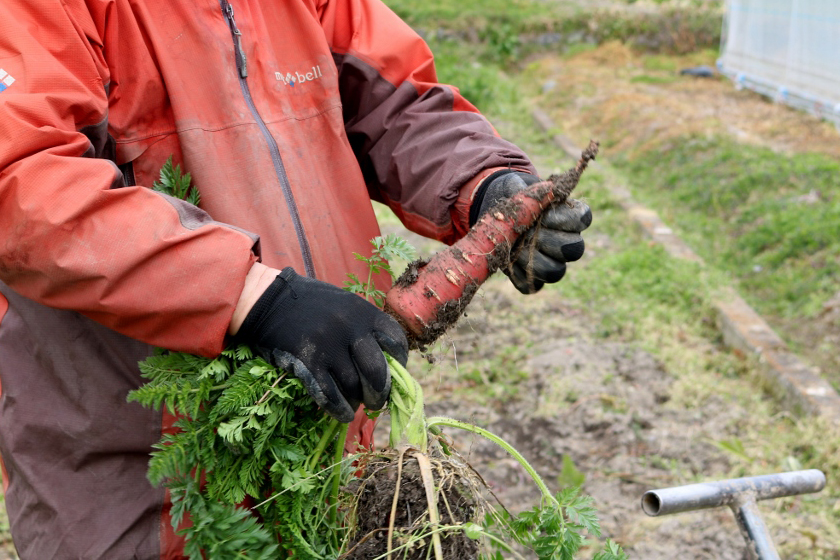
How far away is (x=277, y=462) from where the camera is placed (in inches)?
62.1

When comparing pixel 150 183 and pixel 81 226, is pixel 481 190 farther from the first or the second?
pixel 81 226

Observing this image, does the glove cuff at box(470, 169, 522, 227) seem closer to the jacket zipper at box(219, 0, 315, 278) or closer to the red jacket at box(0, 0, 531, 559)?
the red jacket at box(0, 0, 531, 559)

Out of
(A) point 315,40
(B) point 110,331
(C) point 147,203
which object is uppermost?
(A) point 315,40

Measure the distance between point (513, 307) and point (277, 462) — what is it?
365 cm

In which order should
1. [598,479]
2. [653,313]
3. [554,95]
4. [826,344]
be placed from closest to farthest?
[598,479] → [826,344] → [653,313] → [554,95]

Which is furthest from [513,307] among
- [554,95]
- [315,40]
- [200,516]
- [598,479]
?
[554,95]

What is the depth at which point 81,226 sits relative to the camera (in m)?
1.37

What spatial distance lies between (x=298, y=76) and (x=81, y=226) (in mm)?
750

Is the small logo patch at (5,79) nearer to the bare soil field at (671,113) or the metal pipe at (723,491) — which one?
the metal pipe at (723,491)

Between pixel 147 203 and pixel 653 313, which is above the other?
pixel 147 203

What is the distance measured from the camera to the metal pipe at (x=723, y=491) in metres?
1.90

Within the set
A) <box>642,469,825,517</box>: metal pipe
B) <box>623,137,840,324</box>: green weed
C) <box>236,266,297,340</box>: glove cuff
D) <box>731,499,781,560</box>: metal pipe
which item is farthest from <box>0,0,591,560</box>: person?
<box>623,137,840,324</box>: green weed

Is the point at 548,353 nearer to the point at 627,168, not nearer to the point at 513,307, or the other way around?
the point at 513,307

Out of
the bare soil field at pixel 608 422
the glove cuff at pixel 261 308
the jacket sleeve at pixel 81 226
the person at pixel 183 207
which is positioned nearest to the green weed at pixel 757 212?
the bare soil field at pixel 608 422
